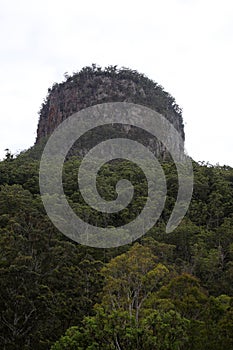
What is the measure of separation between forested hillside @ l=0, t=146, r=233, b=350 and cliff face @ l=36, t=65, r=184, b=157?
22.4 m

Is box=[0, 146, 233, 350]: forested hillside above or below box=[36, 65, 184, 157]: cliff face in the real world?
below

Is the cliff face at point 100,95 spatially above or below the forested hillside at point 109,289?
above

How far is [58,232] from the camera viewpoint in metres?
18.3

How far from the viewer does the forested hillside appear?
39.8 ft

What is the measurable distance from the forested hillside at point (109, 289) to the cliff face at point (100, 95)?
73.6 feet

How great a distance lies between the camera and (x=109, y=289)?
46.2 feet

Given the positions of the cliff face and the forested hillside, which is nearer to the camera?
the forested hillside

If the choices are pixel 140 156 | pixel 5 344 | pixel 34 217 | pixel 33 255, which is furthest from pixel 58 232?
pixel 140 156

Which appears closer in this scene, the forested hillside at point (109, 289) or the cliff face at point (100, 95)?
the forested hillside at point (109, 289)

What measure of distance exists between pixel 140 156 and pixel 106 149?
358cm

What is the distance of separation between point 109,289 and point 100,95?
3255 cm

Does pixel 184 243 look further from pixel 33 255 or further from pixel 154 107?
pixel 154 107

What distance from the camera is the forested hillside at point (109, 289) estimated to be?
12.1 meters

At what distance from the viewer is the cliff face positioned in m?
44.7
